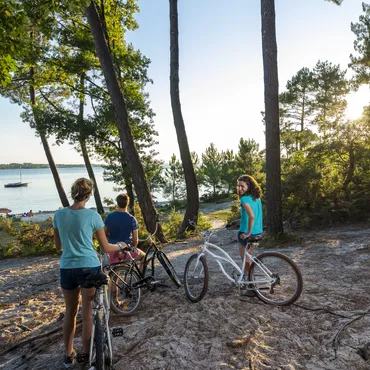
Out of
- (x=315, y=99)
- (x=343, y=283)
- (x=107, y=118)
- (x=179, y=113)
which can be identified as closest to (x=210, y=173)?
(x=315, y=99)

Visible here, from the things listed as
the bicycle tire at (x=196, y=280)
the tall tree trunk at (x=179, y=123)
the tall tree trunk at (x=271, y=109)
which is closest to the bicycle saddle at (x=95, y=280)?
the bicycle tire at (x=196, y=280)

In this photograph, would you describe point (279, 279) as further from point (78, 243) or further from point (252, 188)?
point (78, 243)

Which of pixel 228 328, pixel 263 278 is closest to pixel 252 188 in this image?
pixel 263 278

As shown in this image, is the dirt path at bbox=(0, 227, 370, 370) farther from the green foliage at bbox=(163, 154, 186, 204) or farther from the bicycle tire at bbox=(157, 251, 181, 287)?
the green foliage at bbox=(163, 154, 186, 204)

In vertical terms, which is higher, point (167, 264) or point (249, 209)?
point (249, 209)

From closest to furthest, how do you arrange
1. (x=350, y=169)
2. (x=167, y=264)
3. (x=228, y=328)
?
(x=228, y=328), (x=167, y=264), (x=350, y=169)

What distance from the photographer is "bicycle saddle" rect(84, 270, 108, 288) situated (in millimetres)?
2871

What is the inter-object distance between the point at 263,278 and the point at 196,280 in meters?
1.02

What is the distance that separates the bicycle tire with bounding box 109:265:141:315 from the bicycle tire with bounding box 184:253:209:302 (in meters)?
0.77

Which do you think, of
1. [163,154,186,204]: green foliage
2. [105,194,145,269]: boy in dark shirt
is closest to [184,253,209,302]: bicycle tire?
[105,194,145,269]: boy in dark shirt

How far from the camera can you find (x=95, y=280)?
2873 millimetres

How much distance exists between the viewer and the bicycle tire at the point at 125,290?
4.53 m

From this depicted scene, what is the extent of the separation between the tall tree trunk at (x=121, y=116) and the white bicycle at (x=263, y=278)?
579 centimetres

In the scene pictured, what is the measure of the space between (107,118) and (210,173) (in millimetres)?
29637
